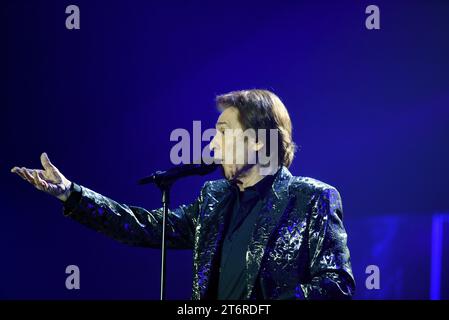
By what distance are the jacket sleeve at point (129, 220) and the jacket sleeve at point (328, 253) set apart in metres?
0.59

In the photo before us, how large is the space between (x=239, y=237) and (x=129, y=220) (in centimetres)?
48

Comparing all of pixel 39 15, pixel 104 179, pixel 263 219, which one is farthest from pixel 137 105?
pixel 263 219

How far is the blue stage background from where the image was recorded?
294cm

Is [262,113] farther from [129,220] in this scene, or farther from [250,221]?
[129,220]

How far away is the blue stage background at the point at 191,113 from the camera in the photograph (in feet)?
9.64

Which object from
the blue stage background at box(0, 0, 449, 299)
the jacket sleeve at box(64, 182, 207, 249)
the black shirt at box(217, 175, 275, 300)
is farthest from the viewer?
the blue stage background at box(0, 0, 449, 299)

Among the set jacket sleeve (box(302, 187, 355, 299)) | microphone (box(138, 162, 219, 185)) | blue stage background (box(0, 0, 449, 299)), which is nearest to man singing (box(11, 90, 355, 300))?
jacket sleeve (box(302, 187, 355, 299))

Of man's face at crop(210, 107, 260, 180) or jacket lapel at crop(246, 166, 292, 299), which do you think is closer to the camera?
jacket lapel at crop(246, 166, 292, 299)

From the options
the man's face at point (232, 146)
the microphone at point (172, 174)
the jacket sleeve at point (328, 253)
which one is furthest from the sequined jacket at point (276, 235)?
the microphone at point (172, 174)

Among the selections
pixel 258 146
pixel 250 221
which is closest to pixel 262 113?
pixel 258 146

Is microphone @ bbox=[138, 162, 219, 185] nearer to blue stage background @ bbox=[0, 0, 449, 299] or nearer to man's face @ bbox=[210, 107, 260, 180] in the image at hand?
Answer: man's face @ bbox=[210, 107, 260, 180]

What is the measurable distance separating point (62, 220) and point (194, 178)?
2.35 feet

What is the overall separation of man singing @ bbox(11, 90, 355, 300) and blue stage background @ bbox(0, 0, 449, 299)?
54cm

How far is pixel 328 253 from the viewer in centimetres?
199
